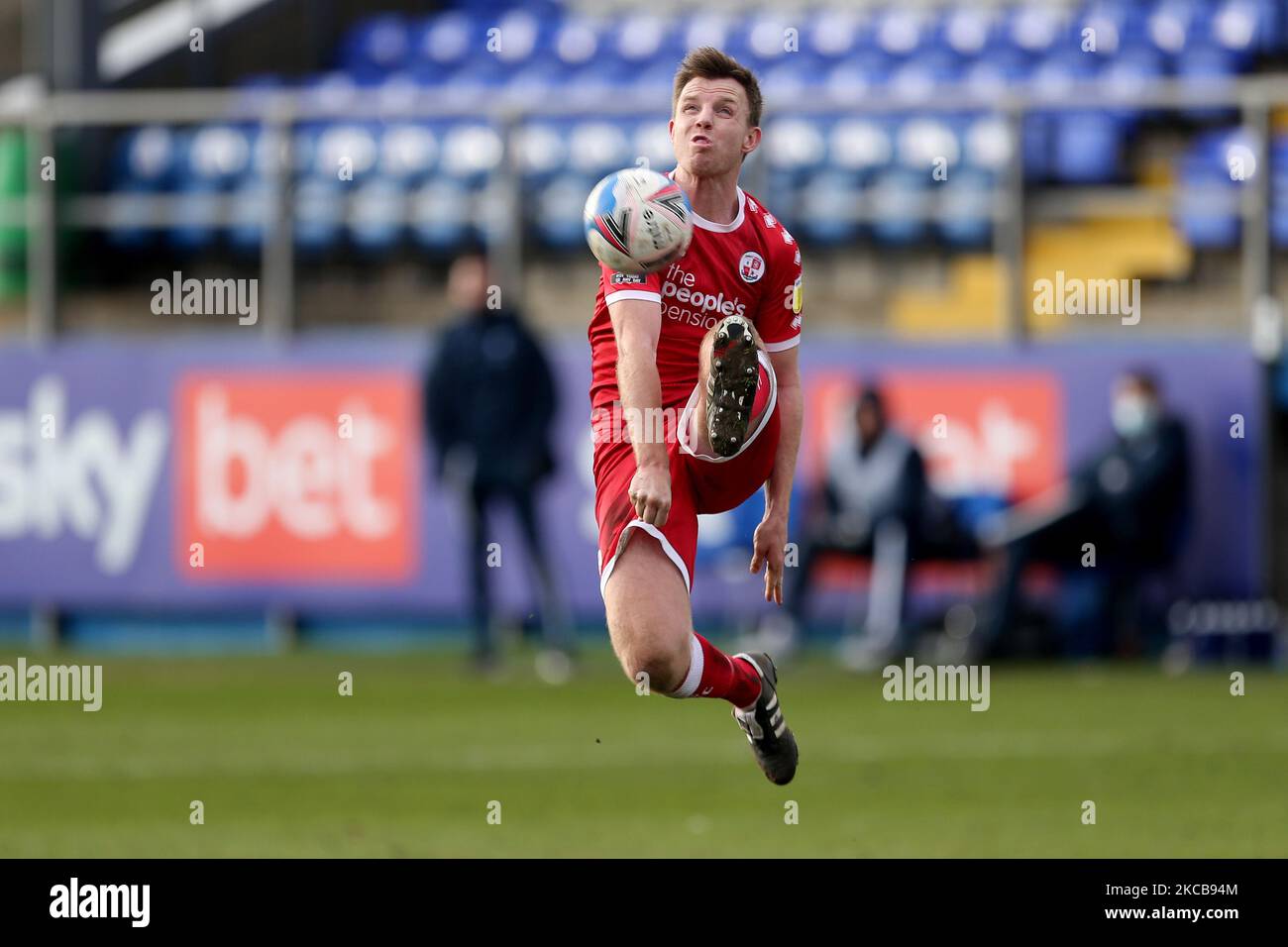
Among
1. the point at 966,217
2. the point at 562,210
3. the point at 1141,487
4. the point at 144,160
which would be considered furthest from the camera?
the point at 144,160

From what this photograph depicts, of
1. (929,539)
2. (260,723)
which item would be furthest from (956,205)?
(260,723)

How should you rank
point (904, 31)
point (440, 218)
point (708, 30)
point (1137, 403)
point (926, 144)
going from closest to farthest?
point (1137, 403), point (440, 218), point (926, 144), point (904, 31), point (708, 30)

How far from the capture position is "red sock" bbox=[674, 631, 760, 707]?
22.4 feet

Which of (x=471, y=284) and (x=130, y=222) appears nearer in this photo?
(x=471, y=284)

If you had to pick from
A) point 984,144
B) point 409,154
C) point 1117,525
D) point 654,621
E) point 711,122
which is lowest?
point 654,621

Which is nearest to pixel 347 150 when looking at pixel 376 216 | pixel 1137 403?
pixel 376 216

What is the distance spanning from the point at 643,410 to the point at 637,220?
516 millimetres

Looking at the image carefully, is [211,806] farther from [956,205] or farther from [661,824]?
[956,205]

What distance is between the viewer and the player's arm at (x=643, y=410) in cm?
629

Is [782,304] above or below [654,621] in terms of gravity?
above

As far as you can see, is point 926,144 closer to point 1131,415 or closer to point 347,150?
point 1131,415

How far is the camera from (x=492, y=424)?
1448 centimetres

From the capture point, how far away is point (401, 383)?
16188 millimetres

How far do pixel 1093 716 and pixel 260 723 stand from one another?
14.7 feet
